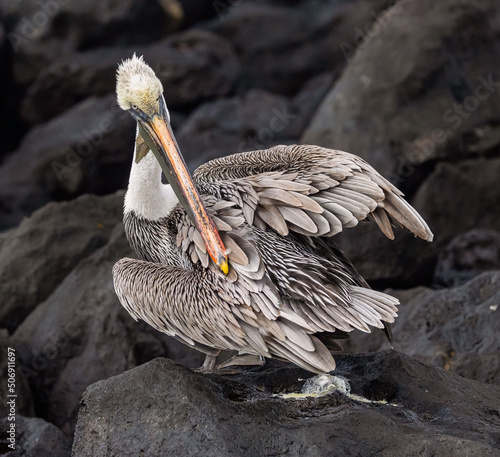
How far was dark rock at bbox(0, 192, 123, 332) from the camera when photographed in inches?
289

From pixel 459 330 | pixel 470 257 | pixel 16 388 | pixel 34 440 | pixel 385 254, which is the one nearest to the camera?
pixel 34 440

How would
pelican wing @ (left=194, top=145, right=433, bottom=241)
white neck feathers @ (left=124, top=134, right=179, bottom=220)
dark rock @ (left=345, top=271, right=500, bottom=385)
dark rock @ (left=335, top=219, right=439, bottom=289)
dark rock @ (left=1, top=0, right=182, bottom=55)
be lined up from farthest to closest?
dark rock @ (left=1, top=0, right=182, bottom=55)
dark rock @ (left=335, top=219, right=439, bottom=289)
dark rock @ (left=345, top=271, right=500, bottom=385)
white neck feathers @ (left=124, top=134, right=179, bottom=220)
pelican wing @ (left=194, top=145, right=433, bottom=241)

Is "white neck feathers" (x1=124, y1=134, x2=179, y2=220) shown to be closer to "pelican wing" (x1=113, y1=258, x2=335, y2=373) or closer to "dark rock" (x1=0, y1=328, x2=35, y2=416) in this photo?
"pelican wing" (x1=113, y1=258, x2=335, y2=373)

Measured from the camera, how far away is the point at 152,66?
39.1ft

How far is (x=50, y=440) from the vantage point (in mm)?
5199

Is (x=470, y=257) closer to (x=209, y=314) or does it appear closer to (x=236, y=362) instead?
(x=236, y=362)

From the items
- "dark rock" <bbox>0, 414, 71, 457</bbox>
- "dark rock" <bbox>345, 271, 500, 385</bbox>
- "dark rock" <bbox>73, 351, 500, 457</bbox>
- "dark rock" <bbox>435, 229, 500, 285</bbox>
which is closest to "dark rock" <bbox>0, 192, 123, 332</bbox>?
"dark rock" <bbox>0, 414, 71, 457</bbox>

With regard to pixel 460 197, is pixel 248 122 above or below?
above

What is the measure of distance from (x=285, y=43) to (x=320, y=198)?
908cm

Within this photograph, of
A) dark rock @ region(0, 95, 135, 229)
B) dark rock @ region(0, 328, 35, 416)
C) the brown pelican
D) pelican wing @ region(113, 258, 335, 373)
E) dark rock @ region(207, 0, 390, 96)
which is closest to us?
pelican wing @ region(113, 258, 335, 373)

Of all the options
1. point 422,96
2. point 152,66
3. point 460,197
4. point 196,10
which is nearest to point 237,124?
point 152,66

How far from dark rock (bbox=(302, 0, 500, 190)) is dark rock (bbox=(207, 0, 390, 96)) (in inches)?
148

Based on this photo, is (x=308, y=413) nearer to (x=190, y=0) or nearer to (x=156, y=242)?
(x=156, y=242)

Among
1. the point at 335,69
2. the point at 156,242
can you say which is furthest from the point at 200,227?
the point at 335,69
